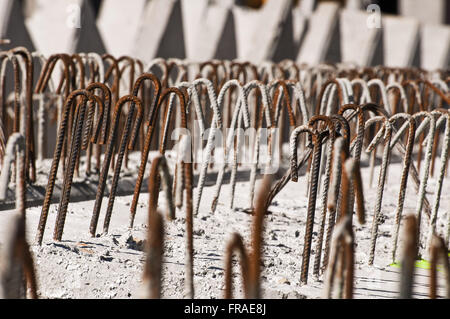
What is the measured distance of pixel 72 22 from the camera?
10375 mm

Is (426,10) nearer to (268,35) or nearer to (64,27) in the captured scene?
(268,35)

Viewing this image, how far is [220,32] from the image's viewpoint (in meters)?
14.2

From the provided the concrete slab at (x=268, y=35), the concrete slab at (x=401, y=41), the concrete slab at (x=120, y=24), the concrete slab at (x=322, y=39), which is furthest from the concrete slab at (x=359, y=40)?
the concrete slab at (x=120, y=24)

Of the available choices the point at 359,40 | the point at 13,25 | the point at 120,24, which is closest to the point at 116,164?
the point at 13,25

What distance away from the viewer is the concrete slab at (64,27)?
34.6 ft

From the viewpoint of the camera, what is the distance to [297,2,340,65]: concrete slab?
56.4 feet

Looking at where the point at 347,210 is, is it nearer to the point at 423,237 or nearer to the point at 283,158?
the point at 423,237

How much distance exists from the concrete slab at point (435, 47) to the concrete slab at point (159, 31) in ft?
37.7

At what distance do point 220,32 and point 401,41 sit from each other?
777 centimetres

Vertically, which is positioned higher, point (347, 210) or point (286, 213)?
point (347, 210)

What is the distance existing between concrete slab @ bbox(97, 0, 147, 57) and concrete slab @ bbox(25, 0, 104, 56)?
1.10 meters

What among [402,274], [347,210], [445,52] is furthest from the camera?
[445,52]

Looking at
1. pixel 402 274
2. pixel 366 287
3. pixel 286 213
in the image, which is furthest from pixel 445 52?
pixel 402 274
